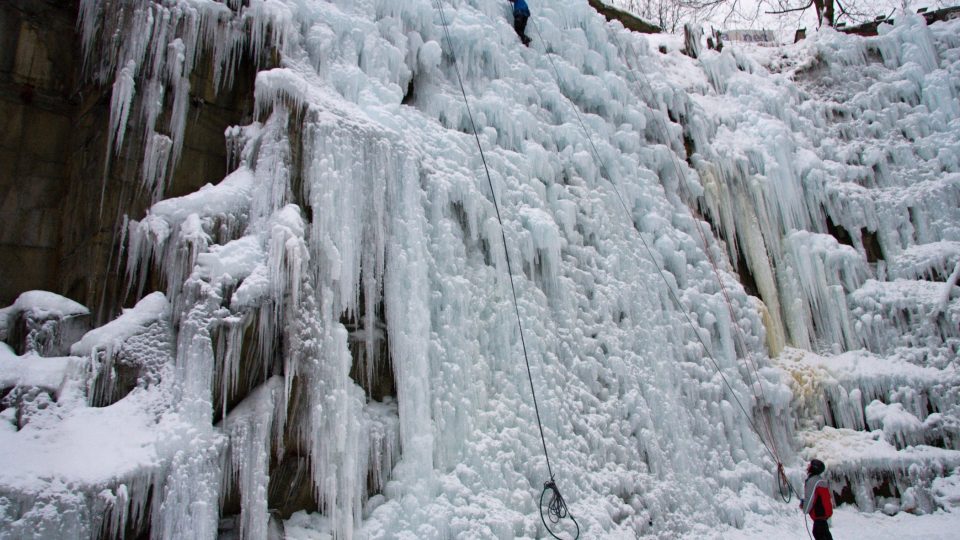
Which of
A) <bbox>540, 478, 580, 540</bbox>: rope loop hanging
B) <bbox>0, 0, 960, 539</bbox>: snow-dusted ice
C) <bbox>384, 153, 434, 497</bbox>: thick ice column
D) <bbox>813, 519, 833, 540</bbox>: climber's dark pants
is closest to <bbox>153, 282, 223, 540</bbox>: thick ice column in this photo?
<bbox>0, 0, 960, 539</bbox>: snow-dusted ice

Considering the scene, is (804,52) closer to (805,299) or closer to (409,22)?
(805,299)

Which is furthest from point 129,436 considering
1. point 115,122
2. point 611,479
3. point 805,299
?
point 805,299

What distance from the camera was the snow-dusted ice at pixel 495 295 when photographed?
14.0 ft

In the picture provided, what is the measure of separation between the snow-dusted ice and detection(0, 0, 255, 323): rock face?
0.65 feet

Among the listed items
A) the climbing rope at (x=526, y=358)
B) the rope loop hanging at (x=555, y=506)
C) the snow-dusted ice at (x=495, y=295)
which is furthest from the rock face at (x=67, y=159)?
the rope loop hanging at (x=555, y=506)

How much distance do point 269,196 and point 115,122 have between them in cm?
126

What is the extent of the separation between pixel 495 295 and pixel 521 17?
3816 millimetres

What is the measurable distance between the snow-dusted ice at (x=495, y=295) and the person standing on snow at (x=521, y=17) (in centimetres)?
12

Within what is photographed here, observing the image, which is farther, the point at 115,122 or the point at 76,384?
the point at 115,122

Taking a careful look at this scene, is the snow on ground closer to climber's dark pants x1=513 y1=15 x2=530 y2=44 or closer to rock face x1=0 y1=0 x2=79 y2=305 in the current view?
climber's dark pants x1=513 y1=15 x2=530 y2=44

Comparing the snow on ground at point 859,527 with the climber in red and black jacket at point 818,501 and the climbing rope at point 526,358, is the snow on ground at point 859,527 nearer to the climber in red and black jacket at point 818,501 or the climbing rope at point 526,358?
the climber in red and black jacket at point 818,501

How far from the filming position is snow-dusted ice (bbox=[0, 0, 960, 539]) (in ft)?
14.0

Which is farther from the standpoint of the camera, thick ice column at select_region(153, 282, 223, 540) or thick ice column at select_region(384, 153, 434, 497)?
thick ice column at select_region(384, 153, 434, 497)

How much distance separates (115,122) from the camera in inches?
199
